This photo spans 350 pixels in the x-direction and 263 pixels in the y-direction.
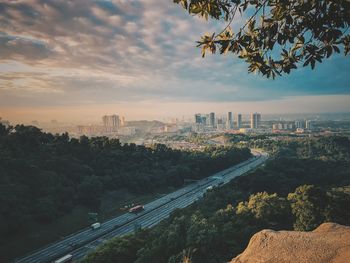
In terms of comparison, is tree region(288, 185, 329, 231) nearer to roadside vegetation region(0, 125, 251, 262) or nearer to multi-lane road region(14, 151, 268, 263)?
multi-lane road region(14, 151, 268, 263)

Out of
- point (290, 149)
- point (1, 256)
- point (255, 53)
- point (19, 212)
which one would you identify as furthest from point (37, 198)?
point (290, 149)

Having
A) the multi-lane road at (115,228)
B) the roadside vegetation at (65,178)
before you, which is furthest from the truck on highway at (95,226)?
the roadside vegetation at (65,178)

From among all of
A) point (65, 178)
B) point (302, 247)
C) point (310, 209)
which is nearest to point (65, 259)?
point (65, 178)

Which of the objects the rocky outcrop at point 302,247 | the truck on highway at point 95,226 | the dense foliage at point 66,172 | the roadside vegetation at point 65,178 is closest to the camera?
the rocky outcrop at point 302,247

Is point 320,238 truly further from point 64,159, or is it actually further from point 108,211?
point 64,159

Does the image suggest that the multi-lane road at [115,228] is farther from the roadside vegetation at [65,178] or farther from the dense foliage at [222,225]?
the dense foliage at [222,225]

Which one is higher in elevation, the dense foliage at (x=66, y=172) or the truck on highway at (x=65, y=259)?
the dense foliage at (x=66, y=172)
